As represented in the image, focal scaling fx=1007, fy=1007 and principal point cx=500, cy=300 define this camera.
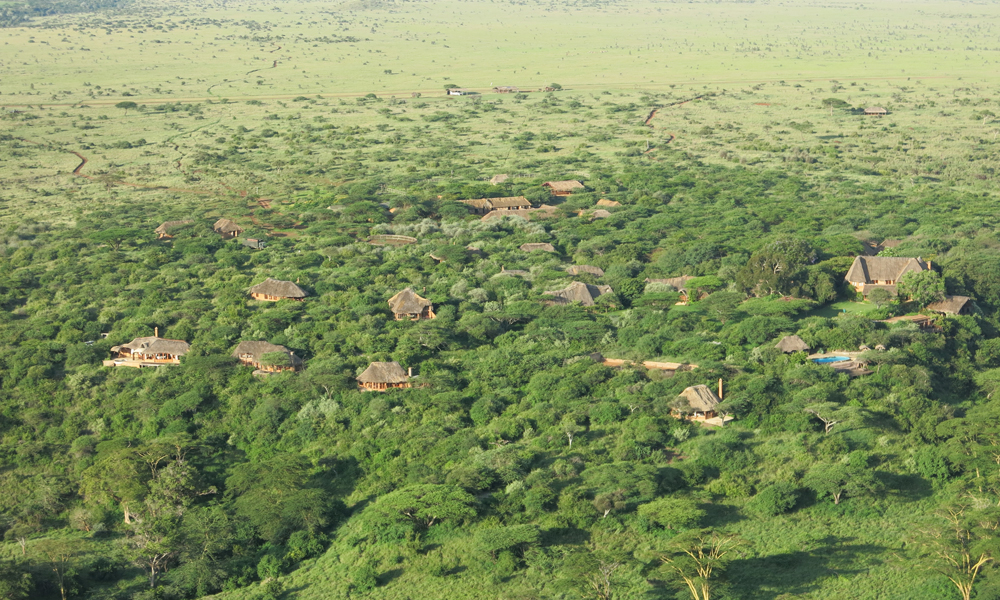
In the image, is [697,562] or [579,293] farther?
[579,293]

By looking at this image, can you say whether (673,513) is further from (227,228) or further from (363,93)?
(363,93)

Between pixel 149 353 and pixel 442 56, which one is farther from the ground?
pixel 149 353

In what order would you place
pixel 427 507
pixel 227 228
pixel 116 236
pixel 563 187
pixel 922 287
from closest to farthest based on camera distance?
pixel 427 507 → pixel 922 287 → pixel 116 236 → pixel 227 228 → pixel 563 187

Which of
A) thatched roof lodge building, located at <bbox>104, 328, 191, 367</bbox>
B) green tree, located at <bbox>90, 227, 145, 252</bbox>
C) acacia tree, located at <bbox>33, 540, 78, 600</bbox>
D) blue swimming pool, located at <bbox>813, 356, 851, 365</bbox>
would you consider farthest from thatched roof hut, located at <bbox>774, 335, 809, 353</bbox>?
green tree, located at <bbox>90, 227, 145, 252</bbox>

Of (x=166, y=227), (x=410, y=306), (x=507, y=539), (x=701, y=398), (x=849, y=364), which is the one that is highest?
(x=701, y=398)

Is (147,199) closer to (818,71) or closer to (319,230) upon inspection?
(319,230)

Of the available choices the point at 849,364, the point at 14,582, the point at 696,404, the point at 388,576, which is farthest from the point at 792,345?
the point at 14,582

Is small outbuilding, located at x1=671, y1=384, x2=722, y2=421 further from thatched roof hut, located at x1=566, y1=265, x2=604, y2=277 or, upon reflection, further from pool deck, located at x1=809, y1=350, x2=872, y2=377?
thatched roof hut, located at x1=566, y1=265, x2=604, y2=277
